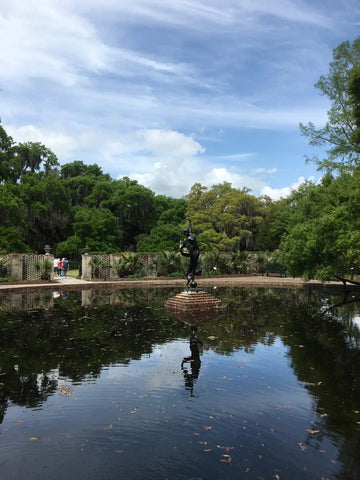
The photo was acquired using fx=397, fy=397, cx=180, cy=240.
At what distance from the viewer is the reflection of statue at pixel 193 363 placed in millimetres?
6789

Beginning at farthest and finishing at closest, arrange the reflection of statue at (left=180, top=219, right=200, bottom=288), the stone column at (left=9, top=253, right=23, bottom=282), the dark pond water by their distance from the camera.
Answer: the stone column at (left=9, top=253, right=23, bottom=282)
the reflection of statue at (left=180, top=219, right=200, bottom=288)
the dark pond water

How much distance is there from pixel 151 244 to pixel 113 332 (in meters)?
32.4

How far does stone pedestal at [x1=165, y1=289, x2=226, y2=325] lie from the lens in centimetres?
1405

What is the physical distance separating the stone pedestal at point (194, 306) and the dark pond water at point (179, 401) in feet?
7.72

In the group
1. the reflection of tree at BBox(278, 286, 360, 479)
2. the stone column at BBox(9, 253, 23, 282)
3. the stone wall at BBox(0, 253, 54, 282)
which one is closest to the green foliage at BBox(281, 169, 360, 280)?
the reflection of tree at BBox(278, 286, 360, 479)

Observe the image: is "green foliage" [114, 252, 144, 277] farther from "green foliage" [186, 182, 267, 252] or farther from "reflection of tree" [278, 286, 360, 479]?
"reflection of tree" [278, 286, 360, 479]

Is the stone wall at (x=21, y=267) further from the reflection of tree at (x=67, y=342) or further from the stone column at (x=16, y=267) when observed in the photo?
the reflection of tree at (x=67, y=342)

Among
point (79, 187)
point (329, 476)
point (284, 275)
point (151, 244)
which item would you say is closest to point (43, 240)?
point (79, 187)

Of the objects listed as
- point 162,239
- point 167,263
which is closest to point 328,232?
point 167,263

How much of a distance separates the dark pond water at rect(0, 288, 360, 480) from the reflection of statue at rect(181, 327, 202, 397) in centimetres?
2

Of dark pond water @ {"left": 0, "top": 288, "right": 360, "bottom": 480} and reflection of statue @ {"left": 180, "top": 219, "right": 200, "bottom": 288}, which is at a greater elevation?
reflection of statue @ {"left": 180, "top": 219, "right": 200, "bottom": 288}

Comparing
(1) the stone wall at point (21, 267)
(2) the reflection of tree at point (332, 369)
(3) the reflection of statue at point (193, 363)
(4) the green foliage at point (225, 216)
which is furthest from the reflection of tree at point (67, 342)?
(4) the green foliage at point (225, 216)

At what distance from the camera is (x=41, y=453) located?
444 centimetres

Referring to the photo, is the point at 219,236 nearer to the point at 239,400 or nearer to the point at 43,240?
the point at 43,240
